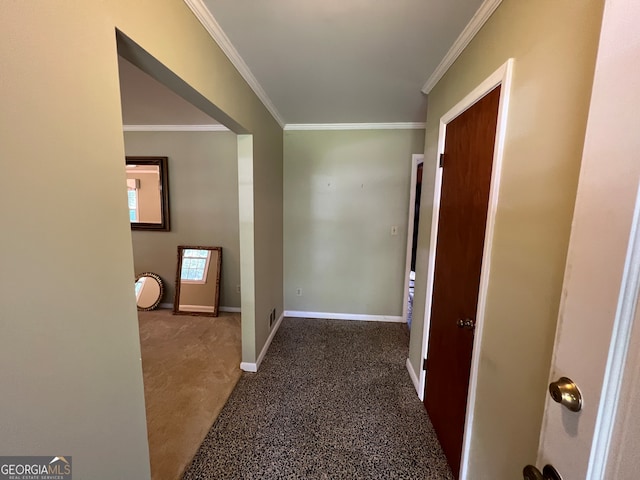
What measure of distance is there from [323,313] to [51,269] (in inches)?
115

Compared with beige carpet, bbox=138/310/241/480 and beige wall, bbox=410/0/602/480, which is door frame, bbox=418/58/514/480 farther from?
beige carpet, bbox=138/310/241/480

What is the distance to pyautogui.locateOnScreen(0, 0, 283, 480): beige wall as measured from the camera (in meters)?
0.57

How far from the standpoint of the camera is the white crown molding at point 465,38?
1.15 metres

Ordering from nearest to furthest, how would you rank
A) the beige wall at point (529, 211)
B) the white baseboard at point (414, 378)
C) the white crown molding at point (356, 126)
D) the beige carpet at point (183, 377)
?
the beige wall at point (529, 211) < the beige carpet at point (183, 377) < the white baseboard at point (414, 378) < the white crown molding at point (356, 126)

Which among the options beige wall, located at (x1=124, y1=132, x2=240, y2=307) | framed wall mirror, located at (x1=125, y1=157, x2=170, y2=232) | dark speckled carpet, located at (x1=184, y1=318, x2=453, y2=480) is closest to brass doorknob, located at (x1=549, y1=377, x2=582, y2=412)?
dark speckled carpet, located at (x1=184, y1=318, x2=453, y2=480)

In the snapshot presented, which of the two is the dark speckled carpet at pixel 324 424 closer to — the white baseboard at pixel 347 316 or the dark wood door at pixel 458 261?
the dark wood door at pixel 458 261

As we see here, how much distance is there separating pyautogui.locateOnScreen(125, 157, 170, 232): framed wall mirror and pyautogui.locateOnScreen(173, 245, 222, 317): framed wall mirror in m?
0.50

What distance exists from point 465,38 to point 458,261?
3.87 feet

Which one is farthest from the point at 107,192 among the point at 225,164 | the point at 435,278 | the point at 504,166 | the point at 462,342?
the point at 225,164

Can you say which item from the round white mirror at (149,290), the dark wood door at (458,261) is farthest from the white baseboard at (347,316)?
the round white mirror at (149,290)

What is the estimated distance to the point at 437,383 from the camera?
1688 millimetres

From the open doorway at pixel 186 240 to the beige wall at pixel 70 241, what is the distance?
1201mm

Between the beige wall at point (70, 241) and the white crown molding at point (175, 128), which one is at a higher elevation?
the white crown molding at point (175, 128)

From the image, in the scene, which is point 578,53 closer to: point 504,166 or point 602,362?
point 504,166
